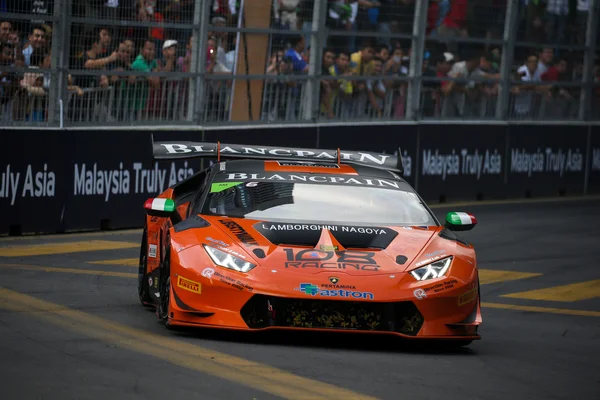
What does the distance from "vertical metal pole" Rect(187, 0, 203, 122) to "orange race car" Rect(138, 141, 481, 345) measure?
8212mm

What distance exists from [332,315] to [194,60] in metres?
10.1

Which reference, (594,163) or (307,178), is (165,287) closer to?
(307,178)

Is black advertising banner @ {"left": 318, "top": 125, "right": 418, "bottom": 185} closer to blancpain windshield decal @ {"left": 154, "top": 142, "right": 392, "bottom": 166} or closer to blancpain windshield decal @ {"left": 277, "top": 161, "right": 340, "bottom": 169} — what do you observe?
blancpain windshield decal @ {"left": 154, "top": 142, "right": 392, "bottom": 166}

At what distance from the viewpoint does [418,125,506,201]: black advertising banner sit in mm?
22188

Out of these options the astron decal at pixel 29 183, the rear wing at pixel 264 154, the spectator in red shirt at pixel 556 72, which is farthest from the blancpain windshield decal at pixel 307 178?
the spectator in red shirt at pixel 556 72

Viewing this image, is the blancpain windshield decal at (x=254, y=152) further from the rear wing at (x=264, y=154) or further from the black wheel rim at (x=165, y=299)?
the black wheel rim at (x=165, y=299)

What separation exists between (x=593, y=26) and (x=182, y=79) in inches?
417

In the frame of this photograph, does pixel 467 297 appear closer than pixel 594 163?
Yes

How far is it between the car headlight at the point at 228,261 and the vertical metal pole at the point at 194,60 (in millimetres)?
9719

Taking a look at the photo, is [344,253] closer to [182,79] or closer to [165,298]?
[165,298]

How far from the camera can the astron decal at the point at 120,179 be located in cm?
1647

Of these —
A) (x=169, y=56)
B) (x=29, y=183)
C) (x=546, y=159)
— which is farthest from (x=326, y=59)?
(x=29, y=183)

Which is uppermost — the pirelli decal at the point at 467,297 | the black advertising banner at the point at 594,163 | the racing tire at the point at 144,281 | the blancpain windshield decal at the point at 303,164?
the blancpain windshield decal at the point at 303,164

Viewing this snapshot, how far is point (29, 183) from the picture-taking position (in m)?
15.8
